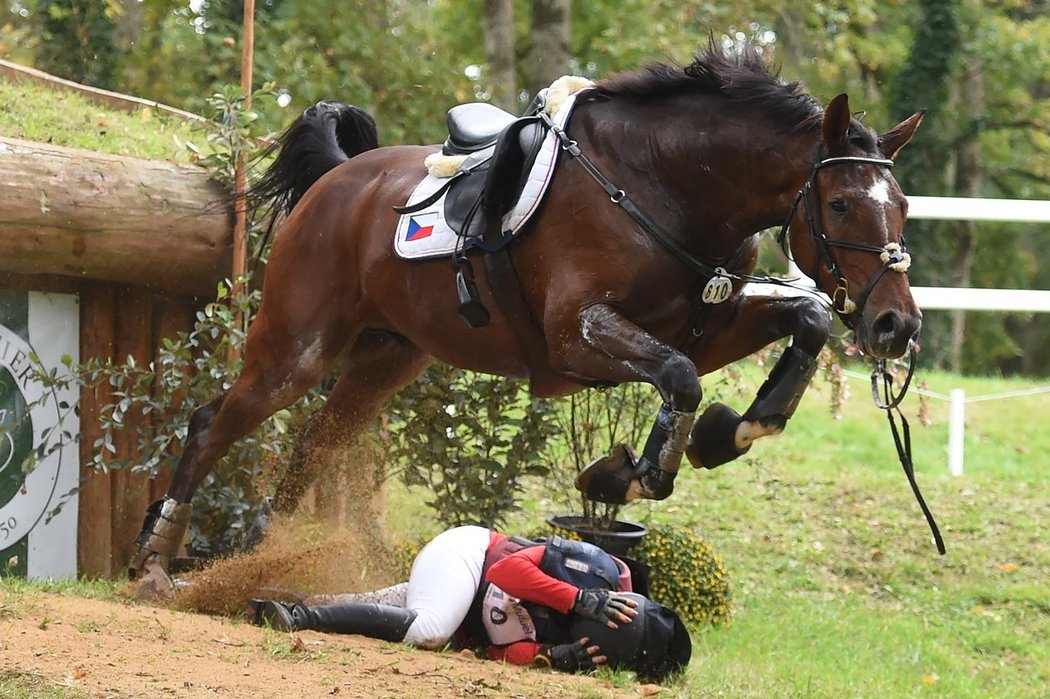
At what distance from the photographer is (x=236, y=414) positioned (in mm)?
5898

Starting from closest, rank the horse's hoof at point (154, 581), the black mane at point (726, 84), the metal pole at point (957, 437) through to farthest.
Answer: the black mane at point (726, 84) < the horse's hoof at point (154, 581) < the metal pole at point (957, 437)

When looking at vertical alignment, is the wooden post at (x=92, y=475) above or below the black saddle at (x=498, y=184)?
below

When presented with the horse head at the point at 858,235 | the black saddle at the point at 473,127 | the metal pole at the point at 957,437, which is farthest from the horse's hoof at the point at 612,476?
the metal pole at the point at 957,437

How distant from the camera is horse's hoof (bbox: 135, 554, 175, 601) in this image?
223 inches

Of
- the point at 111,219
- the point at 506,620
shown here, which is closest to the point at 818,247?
the point at 506,620

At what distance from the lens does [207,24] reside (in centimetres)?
1426

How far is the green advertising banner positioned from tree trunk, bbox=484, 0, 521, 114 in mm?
7511

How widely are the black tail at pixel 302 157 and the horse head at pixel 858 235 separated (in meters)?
2.89

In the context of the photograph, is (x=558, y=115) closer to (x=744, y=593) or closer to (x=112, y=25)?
(x=744, y=593)

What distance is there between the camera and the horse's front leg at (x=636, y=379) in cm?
419

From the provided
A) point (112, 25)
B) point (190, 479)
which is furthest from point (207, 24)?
point (190, 479)

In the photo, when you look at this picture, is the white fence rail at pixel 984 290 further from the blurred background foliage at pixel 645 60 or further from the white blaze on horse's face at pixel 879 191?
the white blaze on horse's face at pixel 879 191

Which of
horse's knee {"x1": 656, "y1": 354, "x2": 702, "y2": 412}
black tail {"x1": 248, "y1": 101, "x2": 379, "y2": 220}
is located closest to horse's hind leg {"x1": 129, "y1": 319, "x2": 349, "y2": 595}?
black tail {"x1": 248, "y1": 101, "x2": 379, "y2": 220}

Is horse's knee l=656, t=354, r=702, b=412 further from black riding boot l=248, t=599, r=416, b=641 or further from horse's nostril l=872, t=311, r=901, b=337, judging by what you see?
black riding boot l=248, t=599, r=416, b=641
